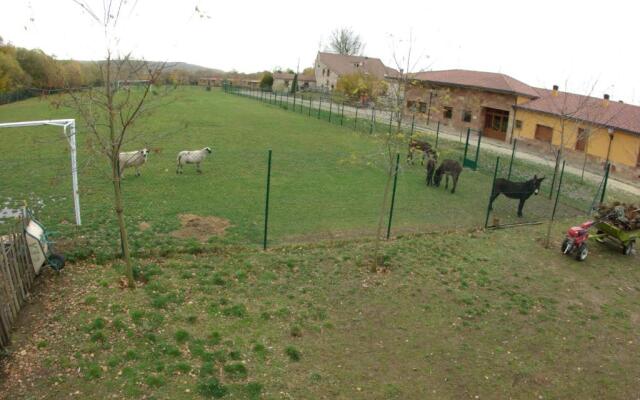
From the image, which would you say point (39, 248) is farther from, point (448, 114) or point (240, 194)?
point (448, 114)

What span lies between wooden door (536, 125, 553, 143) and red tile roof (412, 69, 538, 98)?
3424 mm

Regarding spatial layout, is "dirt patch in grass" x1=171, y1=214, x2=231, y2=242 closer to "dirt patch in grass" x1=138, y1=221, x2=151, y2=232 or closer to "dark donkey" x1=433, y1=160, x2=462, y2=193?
"dirt patch in grass" x1=138, y1=221, x2=151, y2=232

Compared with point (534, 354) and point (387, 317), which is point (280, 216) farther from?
point (534, 354)

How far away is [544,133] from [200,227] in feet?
88.4

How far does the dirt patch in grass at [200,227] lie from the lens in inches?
433

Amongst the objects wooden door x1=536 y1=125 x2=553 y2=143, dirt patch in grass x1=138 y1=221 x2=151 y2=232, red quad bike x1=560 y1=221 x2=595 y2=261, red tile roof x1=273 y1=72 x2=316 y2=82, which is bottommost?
dirt patch in grass x1=138 y1=221 x2=151 y2=232

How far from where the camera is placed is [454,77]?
1619 inches

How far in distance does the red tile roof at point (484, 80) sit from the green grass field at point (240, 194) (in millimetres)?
12830

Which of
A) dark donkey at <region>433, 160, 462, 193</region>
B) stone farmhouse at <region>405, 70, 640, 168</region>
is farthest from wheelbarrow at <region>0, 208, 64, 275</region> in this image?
stone farmhouse at <region>405, 70, 640, 168</region>

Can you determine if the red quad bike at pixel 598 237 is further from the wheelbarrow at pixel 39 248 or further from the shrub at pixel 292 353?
the wheelbarrow at pixel 39 248

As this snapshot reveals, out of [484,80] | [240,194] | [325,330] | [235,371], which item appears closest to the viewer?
[235,371]

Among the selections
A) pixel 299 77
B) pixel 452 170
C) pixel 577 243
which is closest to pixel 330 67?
pixel 299 77

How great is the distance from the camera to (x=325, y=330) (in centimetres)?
738

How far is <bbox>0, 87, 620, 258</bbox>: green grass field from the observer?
1112cm
